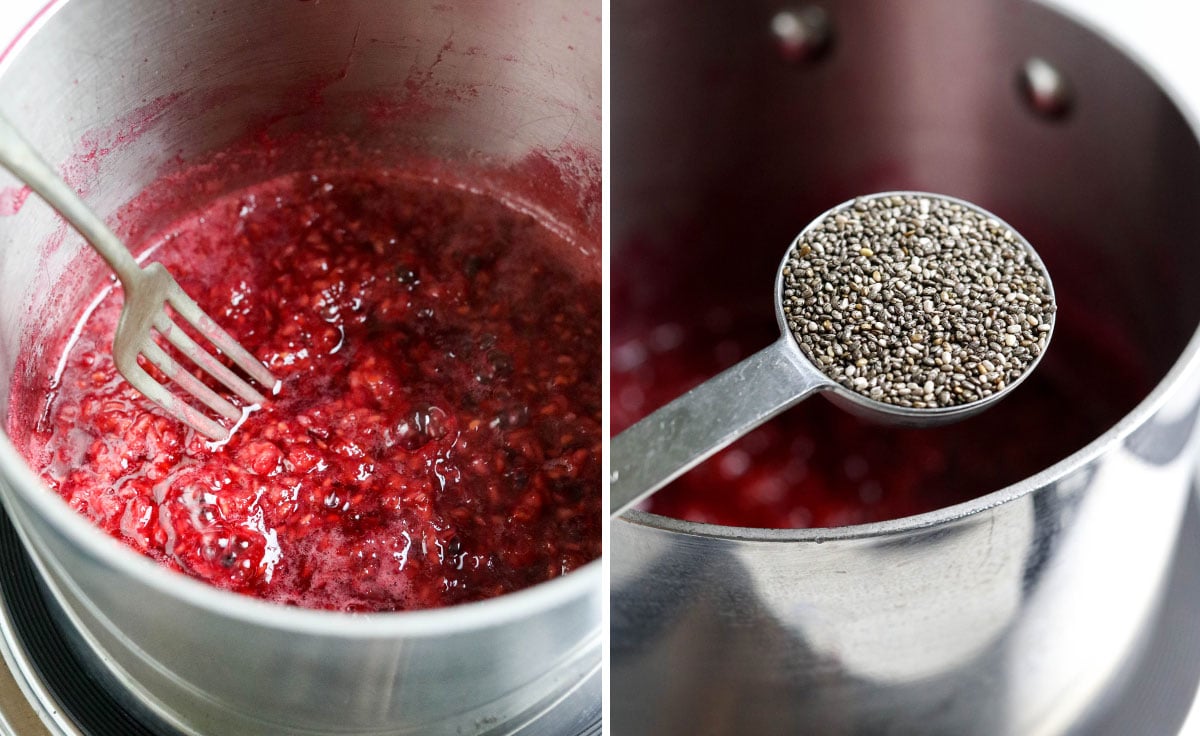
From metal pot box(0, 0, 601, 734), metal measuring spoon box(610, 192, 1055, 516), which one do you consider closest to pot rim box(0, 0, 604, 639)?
metal pot box(0, 0, 601, 734)

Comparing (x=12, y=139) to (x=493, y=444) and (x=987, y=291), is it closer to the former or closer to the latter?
(x=493, y=444)

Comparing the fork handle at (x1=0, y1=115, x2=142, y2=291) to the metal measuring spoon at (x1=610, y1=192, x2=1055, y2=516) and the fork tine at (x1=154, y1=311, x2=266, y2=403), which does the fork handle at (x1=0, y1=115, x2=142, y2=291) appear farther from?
the metal measuring spoon at (x1=610, y1=192, x2=1055, y2=516)

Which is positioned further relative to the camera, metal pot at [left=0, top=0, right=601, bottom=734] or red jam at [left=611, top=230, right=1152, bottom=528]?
red jam at [left=611, top=230, right=1152, bottom=528]

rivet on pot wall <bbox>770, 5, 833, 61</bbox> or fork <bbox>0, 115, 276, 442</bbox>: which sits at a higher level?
fork <bbox>0, 115, 276, 442</bbox>

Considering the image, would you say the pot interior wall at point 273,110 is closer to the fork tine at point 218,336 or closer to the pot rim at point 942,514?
the fork tine at point 218,336

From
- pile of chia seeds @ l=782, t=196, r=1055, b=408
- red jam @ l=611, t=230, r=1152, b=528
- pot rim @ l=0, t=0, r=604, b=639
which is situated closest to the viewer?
pot rim @ l=0, t=0, r=604, b=639

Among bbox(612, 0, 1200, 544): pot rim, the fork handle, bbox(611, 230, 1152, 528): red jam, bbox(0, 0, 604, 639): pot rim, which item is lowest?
bbox(611, 230, 1152, 528): red jam
